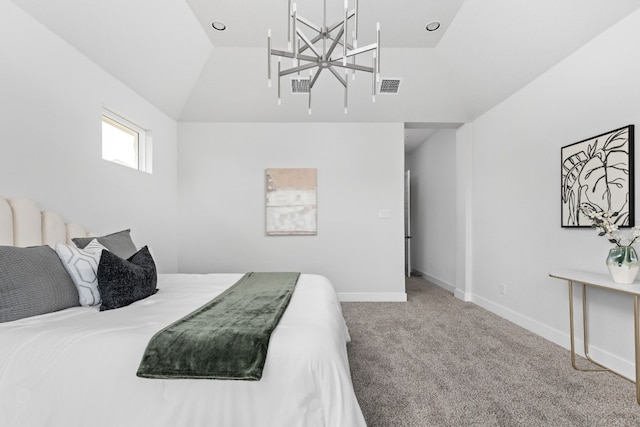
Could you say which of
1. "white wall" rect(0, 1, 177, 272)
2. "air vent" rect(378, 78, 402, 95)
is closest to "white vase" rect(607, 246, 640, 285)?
"air vent" rect(378, 78, 402, 95)

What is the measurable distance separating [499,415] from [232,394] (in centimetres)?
149

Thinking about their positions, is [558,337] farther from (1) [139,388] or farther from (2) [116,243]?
(2) [116,243]

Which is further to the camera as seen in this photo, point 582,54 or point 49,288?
point 582,54

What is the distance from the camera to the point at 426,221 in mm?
5691

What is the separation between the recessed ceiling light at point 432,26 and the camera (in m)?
3.02

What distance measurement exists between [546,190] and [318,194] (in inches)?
102

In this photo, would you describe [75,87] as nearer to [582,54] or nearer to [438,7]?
[438,7]

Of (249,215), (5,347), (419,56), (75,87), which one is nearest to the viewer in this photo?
(5,347)

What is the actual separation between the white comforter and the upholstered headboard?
0.80 metres

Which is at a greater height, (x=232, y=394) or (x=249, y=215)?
(x=249, y=215)

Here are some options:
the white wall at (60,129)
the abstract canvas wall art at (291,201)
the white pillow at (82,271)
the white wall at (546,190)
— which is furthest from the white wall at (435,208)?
the white pillow at (82,271)

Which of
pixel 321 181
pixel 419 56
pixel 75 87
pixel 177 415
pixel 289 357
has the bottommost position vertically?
pixel 177 415

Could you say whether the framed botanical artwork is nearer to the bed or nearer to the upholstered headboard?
the bed

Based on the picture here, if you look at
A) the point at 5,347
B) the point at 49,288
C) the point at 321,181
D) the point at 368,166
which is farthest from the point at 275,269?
the point at 5,347
